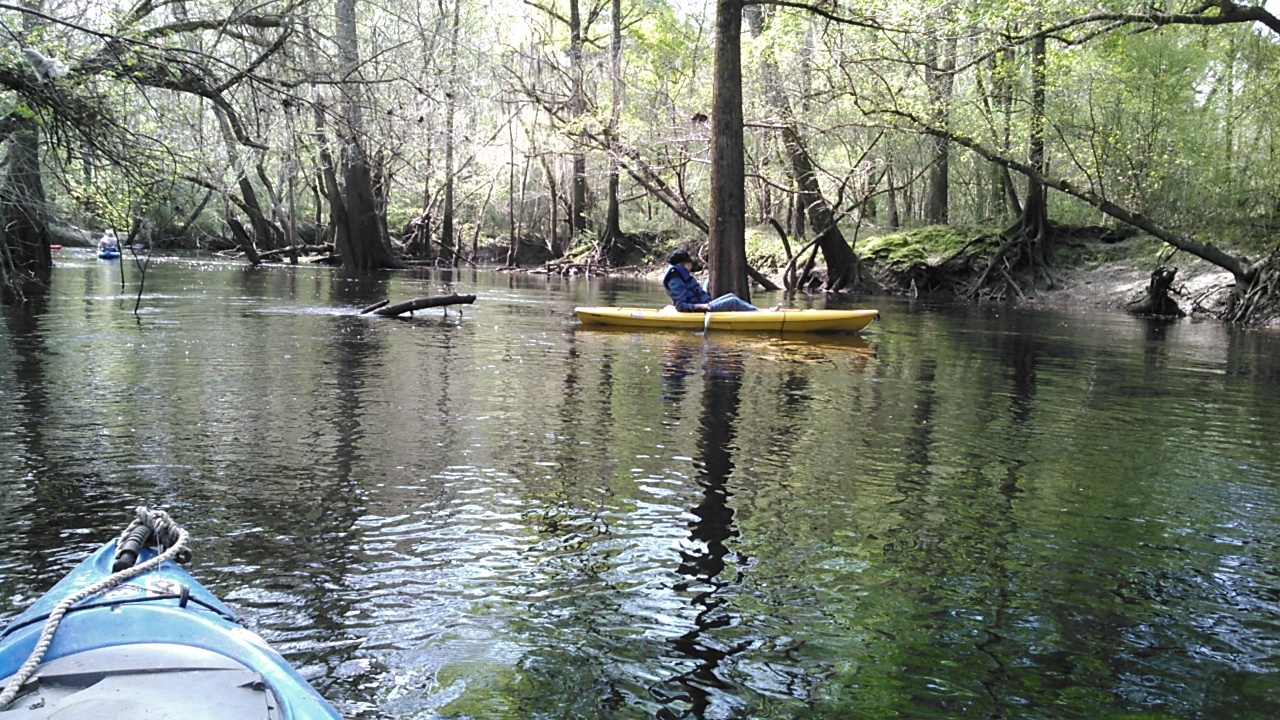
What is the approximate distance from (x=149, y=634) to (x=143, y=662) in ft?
0.36

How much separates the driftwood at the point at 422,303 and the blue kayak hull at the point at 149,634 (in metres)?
10.7

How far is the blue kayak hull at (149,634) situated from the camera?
6.77 feet

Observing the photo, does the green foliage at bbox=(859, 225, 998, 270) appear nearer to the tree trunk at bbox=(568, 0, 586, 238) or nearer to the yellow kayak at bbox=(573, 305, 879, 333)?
the tree trunk at bbox=(568, 0, 586, 238)

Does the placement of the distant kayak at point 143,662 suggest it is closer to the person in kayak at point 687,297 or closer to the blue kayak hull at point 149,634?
the blue kayak hull at point 149,634

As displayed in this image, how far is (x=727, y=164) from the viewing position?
47.5 feet

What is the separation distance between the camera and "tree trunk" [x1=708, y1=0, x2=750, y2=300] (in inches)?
564

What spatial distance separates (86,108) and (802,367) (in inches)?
264

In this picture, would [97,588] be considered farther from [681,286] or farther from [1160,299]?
[1160,299]

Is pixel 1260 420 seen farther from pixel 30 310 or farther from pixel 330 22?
pixel 30 310

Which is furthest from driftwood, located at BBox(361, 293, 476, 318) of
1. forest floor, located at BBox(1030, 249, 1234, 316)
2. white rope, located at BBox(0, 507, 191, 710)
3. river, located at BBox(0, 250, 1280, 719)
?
forest floor, located at BBox(1030, 249, 1234, 316)

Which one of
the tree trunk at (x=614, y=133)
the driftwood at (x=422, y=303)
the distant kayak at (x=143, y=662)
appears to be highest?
the tree trunk at (x=614, y=133)

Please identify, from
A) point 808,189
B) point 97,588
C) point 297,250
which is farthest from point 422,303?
point 297,250

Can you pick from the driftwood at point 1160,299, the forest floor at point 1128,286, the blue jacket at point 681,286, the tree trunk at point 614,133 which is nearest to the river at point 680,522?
the blue jacket at point 681,286

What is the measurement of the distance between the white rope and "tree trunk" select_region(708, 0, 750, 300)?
12.2 meters
